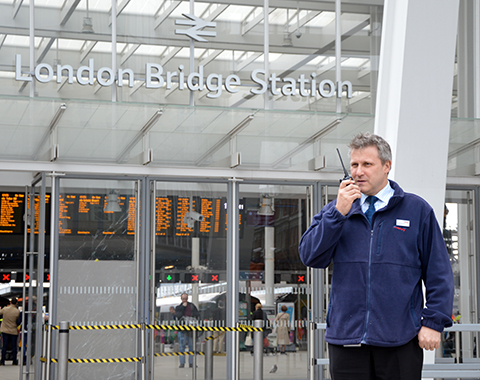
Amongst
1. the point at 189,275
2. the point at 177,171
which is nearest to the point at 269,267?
the point at 189,275

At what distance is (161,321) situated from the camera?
913cm

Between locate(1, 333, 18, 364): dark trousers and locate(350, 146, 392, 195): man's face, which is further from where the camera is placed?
locate(1, 333, 18, 364): dark trousers

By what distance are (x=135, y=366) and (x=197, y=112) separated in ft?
11.3

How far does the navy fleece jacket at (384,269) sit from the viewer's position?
267 cm

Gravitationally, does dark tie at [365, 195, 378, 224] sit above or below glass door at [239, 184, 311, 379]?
above

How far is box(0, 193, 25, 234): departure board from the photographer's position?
12.3m

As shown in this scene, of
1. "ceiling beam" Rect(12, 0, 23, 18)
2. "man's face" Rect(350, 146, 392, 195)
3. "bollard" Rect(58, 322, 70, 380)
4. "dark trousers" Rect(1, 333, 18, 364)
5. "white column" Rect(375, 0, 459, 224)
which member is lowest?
"dark trousers" Rect(1, 333, 18, 364)

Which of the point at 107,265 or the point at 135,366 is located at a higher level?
the point at 107,265

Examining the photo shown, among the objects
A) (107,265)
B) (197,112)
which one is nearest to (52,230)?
(107,265)

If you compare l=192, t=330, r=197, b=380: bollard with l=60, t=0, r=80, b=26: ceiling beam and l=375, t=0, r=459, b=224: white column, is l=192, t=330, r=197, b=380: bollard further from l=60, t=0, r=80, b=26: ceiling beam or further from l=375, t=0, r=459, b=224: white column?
l=375, t=0, r=459, b=224: white column

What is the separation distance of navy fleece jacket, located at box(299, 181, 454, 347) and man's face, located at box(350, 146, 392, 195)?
0.27 feet

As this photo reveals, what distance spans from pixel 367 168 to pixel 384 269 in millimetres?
415

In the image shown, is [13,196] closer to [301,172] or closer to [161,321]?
[161,321]

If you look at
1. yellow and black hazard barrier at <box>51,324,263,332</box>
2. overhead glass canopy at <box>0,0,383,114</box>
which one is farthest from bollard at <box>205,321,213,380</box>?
overhead glass canopy at <box>0,0,383,114</box>
